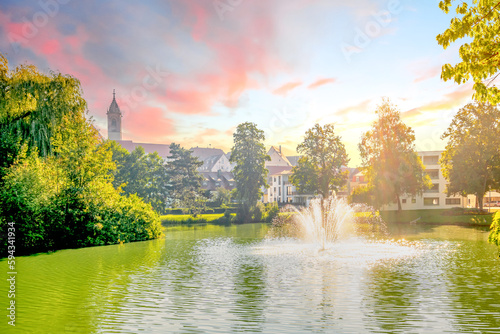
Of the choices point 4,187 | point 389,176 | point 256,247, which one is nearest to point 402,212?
point 389,176

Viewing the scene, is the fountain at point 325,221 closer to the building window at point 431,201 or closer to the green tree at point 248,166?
the green tree at point 248,166

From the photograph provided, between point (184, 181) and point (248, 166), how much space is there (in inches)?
629

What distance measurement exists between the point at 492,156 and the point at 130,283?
174 ft

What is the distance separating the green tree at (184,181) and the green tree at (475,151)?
39.6 m

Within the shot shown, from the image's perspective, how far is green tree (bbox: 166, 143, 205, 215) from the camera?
2888 inches

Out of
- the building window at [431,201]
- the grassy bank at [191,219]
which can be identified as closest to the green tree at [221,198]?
the grassy bank at [191,219]

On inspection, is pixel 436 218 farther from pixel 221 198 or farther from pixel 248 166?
pixel 221 198

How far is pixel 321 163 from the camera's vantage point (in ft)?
234

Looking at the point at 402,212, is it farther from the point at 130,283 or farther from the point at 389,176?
the point at 130,283

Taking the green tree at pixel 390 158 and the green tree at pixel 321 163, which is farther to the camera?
the green tree at pixel 321 163

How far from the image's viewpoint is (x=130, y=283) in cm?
1725

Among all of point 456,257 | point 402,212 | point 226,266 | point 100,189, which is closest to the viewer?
point 226,266

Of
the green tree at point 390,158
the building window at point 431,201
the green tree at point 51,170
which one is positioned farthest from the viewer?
the building window at point 431,201

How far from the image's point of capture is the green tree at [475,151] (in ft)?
185
